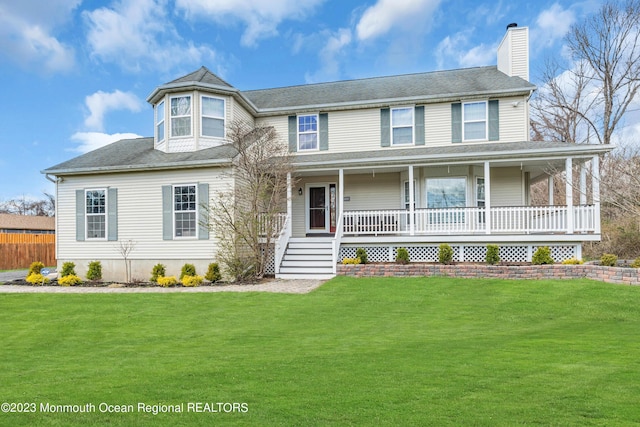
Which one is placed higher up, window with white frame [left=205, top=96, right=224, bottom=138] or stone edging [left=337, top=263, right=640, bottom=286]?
window with white frame [left=205, top=96, right=224, bottom=138]

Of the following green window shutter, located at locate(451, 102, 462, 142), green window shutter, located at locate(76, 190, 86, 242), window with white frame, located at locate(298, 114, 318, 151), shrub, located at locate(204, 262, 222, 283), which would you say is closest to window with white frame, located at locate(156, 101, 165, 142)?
green window shutter, located at locate(76, 190, 86, 242)

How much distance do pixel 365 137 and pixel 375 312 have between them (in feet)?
30.2

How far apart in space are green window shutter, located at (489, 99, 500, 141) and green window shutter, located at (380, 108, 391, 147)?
3692mm

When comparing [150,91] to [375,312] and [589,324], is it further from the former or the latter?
[589,324]

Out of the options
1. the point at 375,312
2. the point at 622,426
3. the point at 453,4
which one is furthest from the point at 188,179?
the point at 453,4

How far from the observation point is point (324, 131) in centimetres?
1678

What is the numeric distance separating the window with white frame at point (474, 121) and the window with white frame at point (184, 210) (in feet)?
33.1

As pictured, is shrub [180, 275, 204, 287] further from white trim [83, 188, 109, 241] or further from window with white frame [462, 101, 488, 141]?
window with white frame [462, 101, 488, 141]

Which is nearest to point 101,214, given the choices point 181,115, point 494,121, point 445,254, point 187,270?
point 187,270

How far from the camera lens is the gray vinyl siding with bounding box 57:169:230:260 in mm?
14000

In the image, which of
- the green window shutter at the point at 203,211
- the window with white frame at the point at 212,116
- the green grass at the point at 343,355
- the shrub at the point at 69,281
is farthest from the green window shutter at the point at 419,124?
the shrub at the point at 69,281

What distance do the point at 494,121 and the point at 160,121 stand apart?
1260 cm

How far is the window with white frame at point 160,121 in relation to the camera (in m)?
15.9

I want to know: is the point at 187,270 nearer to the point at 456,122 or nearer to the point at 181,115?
the point at 181,115
